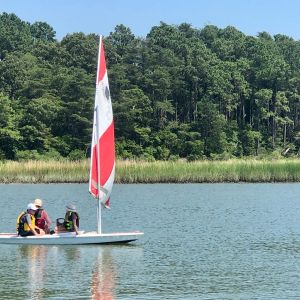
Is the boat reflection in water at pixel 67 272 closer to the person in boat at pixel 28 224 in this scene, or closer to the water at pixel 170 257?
the water at pixel 170 257

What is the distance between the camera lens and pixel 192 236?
23547 mm

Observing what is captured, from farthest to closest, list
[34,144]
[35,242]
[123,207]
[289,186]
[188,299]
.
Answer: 1. [34,144]
2. [289,186]
3. [123,207]
4. [35,242]
5. [188,299]

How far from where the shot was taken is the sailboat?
20.4 m

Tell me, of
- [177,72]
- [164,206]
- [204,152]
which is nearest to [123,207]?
[164,206]

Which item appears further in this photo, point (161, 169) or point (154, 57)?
point (154, 57)

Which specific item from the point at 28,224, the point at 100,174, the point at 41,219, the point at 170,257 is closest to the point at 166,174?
the point at 100,174

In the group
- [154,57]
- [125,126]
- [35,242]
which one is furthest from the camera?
[154,57]

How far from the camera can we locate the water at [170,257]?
1536 centimetres

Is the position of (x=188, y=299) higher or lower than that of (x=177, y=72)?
lower

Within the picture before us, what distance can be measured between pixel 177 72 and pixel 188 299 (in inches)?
2394

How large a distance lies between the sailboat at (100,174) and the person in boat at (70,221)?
0.18 metres

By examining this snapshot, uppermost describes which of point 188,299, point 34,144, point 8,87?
point 8,87

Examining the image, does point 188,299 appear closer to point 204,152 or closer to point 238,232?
point 238,232

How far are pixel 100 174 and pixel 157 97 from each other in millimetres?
52855
